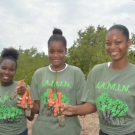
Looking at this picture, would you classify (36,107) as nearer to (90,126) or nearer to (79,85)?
(79,85)

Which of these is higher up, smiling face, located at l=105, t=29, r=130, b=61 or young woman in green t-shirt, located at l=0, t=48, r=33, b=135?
smiling face, located at l=105, t=29, r=130, b=61

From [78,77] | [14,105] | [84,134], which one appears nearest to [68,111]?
[78,77]

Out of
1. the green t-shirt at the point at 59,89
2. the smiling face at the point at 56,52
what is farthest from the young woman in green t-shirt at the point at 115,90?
the smiling face at the point at 56,52

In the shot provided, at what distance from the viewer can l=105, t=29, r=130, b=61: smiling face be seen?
95.3 inches

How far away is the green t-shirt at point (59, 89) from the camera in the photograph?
2871 millimetres

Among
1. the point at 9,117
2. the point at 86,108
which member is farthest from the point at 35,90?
the point at 86,108

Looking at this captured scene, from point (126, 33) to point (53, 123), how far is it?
1264 mm

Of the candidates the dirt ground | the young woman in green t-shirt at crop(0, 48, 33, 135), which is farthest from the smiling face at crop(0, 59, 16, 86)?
the dirt ground

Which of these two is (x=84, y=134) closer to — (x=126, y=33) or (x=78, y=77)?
(x=78, y=77)

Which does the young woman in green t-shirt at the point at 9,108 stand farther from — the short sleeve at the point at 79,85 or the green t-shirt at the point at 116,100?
the green t-shirt at the point at 116,100

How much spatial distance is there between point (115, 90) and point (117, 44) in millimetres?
434

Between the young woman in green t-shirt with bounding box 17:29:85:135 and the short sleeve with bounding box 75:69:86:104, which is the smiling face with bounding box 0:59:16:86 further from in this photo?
the short sleeve with bounding box 75:69:86:104

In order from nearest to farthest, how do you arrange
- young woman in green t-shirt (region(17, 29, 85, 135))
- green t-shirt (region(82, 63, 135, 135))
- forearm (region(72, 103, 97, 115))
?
green t-shirt (region(82, 63, 135, 135))
forearm (region(72, 103, 97, 115))
young woman in green t-shirt (region(17, 29, 85, 135))

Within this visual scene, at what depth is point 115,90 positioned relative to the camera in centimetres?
237
